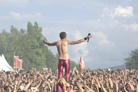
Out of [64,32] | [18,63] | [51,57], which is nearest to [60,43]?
[64,32]

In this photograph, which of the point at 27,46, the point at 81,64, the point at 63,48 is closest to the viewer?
the point at 63,48

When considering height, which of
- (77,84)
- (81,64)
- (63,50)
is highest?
(81,64)

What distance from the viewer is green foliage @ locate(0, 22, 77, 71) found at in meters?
98.6

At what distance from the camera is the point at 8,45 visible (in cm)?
10244

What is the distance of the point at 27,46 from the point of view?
101 m

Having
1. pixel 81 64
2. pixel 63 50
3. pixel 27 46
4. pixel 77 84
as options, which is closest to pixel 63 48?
pixel 63 50

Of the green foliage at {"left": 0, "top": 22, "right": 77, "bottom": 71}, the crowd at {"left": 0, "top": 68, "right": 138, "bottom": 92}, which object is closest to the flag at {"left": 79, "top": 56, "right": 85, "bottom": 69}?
the crowd at {"left": 0, "top": 68, "right": 138, "bottom": 92}

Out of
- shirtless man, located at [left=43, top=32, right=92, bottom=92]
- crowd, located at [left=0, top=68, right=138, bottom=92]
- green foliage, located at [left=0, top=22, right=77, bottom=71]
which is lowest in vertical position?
crowd, located at [left=0, top=68, right=138, bottom=92]

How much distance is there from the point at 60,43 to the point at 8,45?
94420 millimetres

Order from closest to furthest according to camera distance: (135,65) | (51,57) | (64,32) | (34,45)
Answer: (64,32) < (135,65) < (34,45) < (51,57)

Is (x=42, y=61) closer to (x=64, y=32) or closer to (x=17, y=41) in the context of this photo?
(x=17, y=41)

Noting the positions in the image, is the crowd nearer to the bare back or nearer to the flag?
the bare back

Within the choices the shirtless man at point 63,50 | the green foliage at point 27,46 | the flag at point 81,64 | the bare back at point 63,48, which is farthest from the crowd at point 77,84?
the green foliage at point 27,46

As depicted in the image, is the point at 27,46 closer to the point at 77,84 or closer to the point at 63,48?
the point at 77,84
